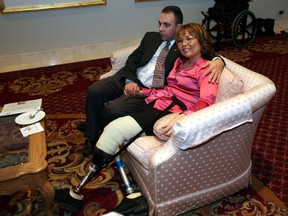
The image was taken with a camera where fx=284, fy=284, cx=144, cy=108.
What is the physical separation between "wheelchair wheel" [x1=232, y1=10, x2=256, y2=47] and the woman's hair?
102 inches

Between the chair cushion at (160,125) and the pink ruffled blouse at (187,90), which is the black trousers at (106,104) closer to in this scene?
the pink ruffled blouse at (187,90)

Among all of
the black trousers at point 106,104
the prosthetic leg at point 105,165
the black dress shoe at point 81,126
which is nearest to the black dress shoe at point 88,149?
the black trousers at point 106,104

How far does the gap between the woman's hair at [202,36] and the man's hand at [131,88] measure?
497mm

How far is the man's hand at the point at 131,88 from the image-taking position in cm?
202

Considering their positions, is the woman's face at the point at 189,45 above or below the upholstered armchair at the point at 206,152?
above

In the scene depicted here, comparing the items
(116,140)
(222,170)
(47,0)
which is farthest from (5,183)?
(47,0)

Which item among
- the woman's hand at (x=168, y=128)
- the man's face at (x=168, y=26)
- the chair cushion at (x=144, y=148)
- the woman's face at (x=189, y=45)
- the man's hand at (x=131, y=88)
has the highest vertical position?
the man's face at (x=168, y=26)

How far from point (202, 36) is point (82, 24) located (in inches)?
108

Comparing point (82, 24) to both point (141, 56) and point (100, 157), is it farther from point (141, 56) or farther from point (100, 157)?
point (100, 157)

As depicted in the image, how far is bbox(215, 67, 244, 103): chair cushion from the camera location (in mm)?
1546

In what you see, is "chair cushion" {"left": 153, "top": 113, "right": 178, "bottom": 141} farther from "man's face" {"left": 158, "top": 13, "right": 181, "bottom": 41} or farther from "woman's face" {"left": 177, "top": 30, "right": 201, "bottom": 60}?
"man's face" {"left": 158, "top": 13, "right": 181, "bottom": 41}

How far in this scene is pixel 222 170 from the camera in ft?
5.11

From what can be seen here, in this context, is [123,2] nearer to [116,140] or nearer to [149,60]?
[149,60]

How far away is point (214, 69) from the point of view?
1.60 metres
